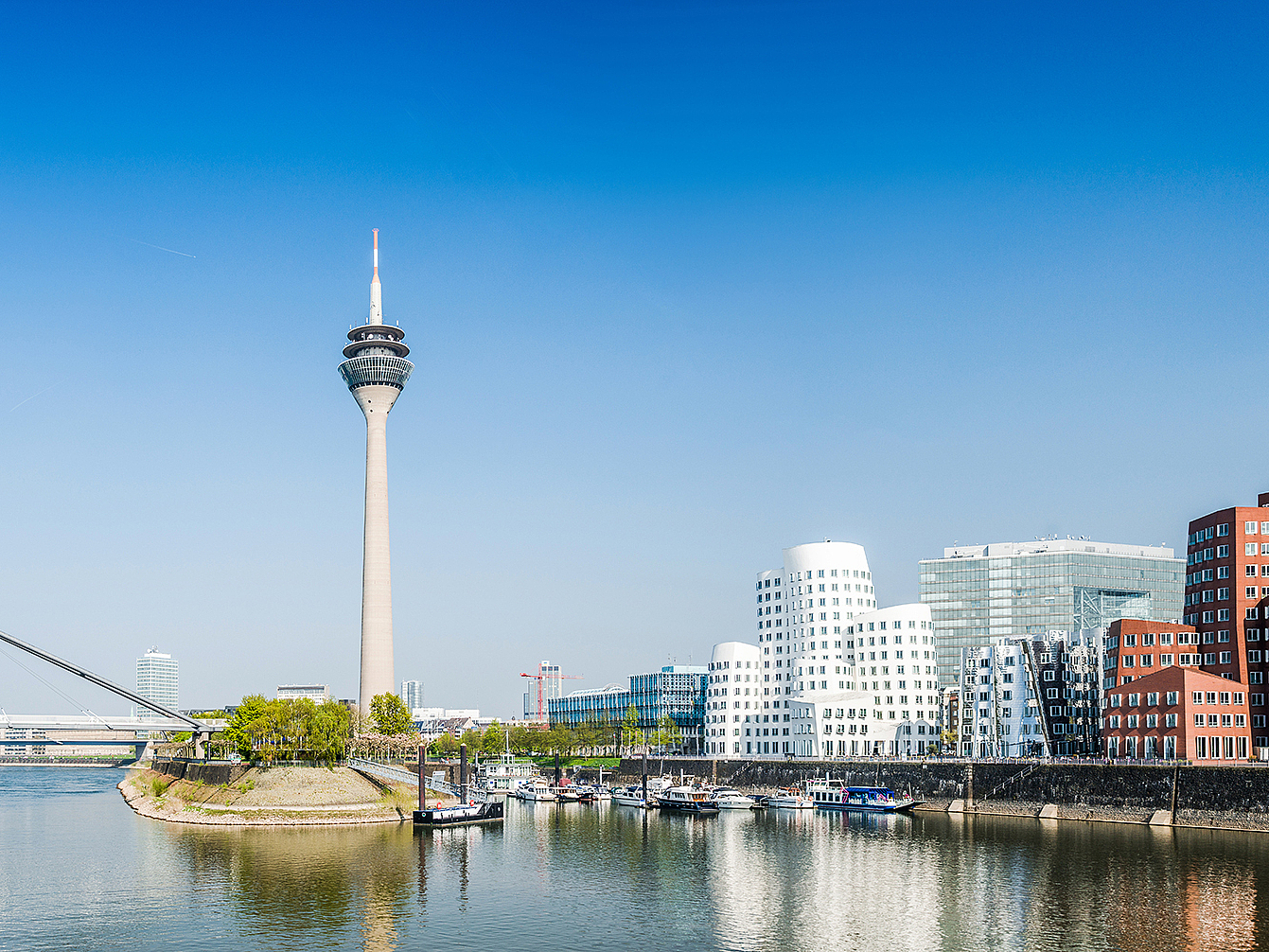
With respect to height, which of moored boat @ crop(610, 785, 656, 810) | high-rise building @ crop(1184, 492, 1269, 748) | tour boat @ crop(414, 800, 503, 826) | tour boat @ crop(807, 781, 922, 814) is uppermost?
high-rise building @ crop(1184, 492, 1269, 748)

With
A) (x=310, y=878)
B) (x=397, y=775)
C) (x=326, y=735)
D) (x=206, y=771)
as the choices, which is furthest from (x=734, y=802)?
(x=310, y=878)

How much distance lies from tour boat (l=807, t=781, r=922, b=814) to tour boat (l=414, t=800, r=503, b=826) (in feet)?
154

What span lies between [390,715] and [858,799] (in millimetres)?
74567

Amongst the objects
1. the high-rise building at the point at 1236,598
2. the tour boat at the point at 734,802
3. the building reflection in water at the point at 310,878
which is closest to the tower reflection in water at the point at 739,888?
the building reflection in water at the point at 310,878

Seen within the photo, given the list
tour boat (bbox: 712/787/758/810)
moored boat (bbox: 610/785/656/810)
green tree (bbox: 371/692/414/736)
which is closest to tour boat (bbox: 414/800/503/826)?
moored boat (bbox: 610/785/656/810)

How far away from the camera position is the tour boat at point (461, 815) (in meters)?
135

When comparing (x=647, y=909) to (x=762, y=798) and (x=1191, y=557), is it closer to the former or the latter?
(x=762, y=798)

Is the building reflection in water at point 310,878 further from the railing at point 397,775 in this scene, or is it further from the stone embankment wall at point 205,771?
the railing at point 397,775

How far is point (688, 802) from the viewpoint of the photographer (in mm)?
168375

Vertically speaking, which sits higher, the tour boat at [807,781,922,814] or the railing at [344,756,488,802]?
the railing at [344,756,488,802]

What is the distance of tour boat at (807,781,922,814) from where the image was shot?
159 metres

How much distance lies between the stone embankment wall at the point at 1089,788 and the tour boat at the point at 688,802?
24.3 meters

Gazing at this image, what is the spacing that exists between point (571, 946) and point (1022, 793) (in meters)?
94.5

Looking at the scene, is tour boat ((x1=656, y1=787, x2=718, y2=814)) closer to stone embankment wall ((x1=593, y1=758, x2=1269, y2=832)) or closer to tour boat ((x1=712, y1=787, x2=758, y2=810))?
tour boat ((x1=712, y1=787, x2=758, y2=810))
